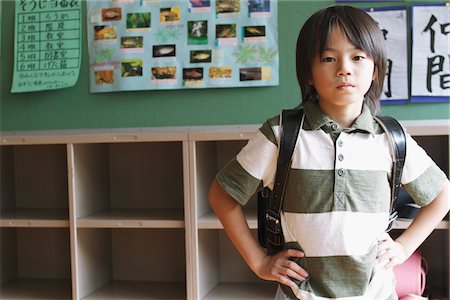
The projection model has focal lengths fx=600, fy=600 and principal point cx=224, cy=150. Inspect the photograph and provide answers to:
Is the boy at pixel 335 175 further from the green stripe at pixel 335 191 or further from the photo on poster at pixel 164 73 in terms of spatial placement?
the photo on poster at pixel 164 73

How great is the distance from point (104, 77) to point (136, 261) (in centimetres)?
74

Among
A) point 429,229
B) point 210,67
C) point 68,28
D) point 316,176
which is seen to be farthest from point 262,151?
point 68,28

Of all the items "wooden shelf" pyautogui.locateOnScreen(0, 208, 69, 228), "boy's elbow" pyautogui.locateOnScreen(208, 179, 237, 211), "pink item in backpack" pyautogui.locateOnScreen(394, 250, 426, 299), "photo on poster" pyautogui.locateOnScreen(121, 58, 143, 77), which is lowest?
"pink item in backpack" pyautogui.locateOnScreen(394, 250, 426, 299)

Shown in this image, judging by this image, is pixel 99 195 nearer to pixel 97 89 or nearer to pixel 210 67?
pixel 97 89

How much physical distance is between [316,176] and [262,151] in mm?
117

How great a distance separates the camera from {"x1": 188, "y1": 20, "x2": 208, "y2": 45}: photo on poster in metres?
2.27

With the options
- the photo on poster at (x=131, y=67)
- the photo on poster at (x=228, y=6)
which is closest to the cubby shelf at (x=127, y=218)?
the photo on poster at (x=131, y=67)

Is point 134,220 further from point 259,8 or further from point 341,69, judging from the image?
point 341,69

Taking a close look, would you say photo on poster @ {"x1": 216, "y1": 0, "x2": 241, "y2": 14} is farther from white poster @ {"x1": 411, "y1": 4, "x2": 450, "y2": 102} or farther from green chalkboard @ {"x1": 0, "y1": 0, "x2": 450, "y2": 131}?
white poster @ {"x1": 411, "y1": 4, "x2": 450, "y2": 102}

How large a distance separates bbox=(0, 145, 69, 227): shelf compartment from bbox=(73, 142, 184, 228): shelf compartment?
8.2 inches

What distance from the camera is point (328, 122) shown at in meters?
1.17

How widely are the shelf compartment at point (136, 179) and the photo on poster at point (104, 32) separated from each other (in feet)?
1.39

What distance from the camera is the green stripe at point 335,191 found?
1123 mm

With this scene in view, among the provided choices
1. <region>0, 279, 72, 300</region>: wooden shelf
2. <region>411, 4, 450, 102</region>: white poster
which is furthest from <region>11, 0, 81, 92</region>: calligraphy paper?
<region>411, 4, 450, 102</region>: white poster
